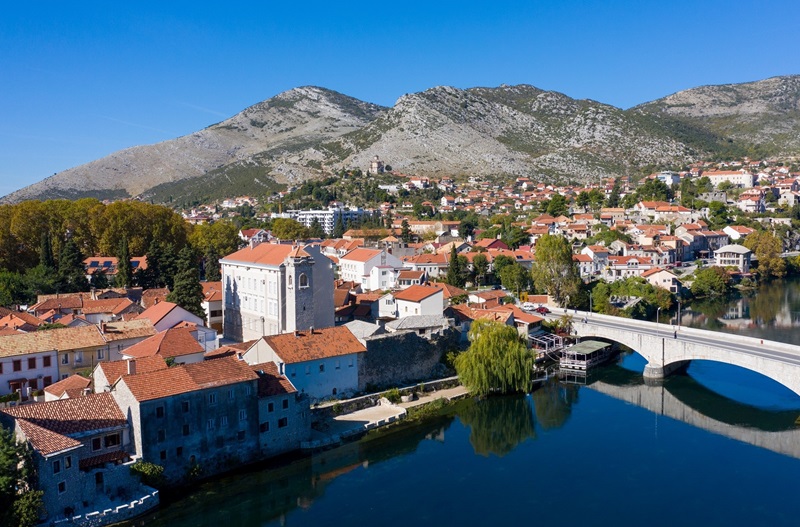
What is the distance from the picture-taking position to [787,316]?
4728 cm

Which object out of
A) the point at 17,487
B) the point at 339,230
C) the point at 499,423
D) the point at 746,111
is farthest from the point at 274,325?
the point at 746,111

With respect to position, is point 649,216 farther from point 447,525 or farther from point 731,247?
point 447,525

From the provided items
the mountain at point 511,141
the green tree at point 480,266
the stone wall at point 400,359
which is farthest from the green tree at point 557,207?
the stone wall at point 400,359

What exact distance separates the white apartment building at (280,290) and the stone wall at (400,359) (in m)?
5.69

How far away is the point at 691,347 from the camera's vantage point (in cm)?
3098

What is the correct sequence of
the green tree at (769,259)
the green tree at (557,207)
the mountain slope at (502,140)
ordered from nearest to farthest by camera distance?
the green tree at (769,259) → the green tree at (557,207) → the mountain slope at (502,140)

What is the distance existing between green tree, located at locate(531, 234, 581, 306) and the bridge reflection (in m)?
12.8

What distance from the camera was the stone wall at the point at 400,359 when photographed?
94.9ft

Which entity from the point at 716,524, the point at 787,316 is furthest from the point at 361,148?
the point at 716,524

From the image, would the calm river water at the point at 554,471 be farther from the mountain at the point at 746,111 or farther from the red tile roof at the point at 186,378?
the mountain at the point at 746,111

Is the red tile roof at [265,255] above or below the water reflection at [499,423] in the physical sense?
above

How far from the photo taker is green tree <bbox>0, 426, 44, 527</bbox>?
53.0ft

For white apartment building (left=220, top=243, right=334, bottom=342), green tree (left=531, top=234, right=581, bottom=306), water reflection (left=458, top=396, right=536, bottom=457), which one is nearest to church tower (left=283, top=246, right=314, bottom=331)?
white apartment building (left=220, top=243, right=334, bottom=342)

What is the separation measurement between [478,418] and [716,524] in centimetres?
1055
